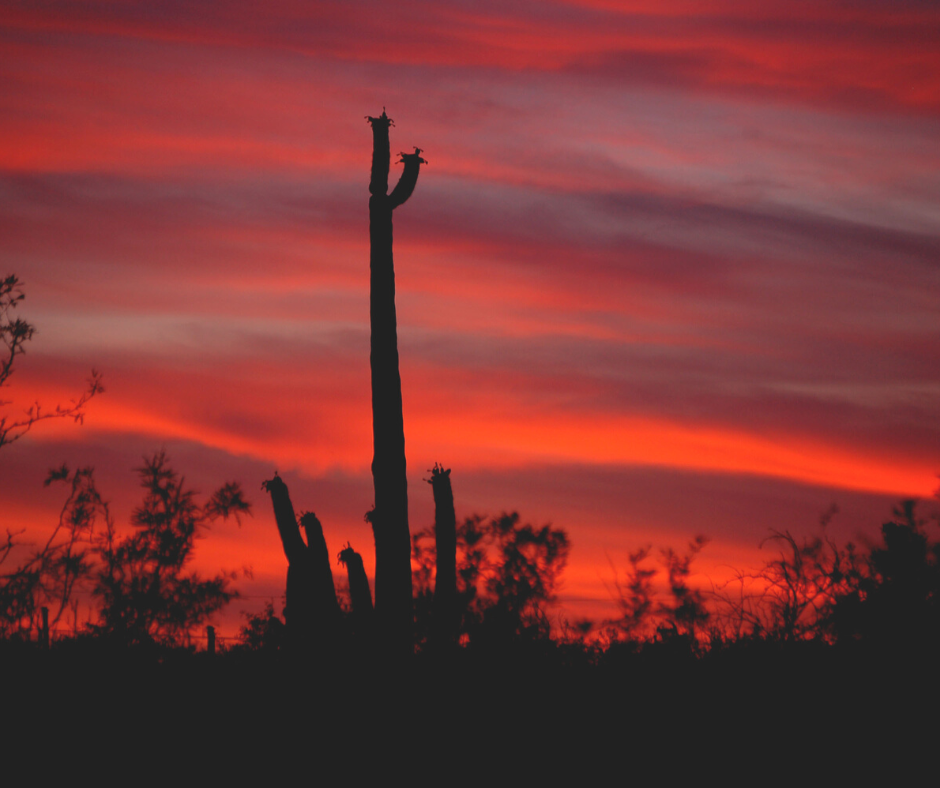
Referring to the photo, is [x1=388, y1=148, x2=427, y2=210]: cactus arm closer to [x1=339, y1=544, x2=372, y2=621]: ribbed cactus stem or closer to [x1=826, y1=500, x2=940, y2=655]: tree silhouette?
[x1=339, y1=544, x2=372, y2=621]: ribbed cactus stem

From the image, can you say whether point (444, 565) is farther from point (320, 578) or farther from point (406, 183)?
point (406, 183)

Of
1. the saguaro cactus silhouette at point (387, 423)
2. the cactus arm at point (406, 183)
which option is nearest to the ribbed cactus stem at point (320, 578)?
the saguaro cactus silhouette at point (387, 423)

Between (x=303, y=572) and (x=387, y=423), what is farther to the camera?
(x=303, y=572)

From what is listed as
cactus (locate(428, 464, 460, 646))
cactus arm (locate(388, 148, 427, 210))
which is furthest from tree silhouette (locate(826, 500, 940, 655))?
cactus arm (locate(388, 148, 427, 210))

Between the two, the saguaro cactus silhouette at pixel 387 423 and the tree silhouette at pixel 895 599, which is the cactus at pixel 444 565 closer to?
the saguaro cactus silhouette at pixel 387 423

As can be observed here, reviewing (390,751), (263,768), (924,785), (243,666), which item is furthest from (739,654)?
(243,666)

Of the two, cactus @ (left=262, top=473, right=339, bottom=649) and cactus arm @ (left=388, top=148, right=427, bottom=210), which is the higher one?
cactus arm @ (left=388, top=148, right=427, bottom=210)

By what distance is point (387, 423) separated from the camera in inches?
521

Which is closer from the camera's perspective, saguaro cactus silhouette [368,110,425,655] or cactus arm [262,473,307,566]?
saguaro cactus silhouette [368,110,425,655]

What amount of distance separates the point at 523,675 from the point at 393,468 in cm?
315

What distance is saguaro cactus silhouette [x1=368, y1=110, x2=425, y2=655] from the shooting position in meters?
12.9

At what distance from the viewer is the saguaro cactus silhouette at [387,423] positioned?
12.9m

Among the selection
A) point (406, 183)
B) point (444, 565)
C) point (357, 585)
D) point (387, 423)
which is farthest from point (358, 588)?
point (406, 183)

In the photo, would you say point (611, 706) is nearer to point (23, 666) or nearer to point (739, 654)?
point (739, 654)
